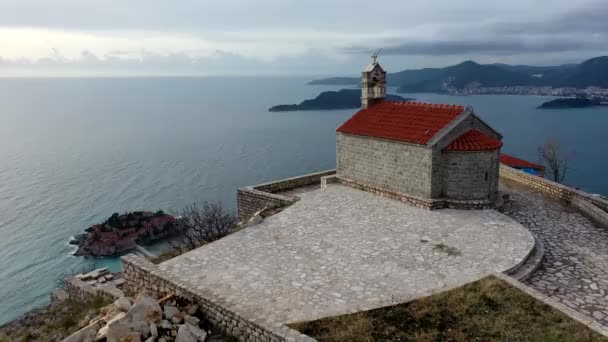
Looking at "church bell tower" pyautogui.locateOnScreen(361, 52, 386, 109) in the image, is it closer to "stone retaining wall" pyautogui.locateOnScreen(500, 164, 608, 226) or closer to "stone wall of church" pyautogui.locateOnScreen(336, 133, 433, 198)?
"stone wall of church" pyautogui.locateOnScreen(336, 133, 433, 198)

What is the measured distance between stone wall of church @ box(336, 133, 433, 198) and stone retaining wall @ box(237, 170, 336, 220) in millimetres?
2677

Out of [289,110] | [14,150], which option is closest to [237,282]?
[14,150]

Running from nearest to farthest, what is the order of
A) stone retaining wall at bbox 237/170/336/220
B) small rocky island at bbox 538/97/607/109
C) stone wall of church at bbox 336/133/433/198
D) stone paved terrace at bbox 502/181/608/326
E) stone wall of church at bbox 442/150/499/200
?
stone paved terrace at bbox 502/181/608/326
stone wall of church at bbox 442/150/499/200
stone wall of church at bbox 336/133/433/198
stone retaining wall at bbox 237/170/336/220
small rocky island at bbox 538/97/607/109

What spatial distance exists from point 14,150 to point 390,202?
338ft

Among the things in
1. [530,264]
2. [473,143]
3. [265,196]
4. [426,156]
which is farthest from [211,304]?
[473,143]

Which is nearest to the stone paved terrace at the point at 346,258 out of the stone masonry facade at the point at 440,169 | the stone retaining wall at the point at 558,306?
the stone retaining wall at the point at 558,306

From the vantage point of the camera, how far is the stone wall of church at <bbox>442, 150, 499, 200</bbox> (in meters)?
15.4

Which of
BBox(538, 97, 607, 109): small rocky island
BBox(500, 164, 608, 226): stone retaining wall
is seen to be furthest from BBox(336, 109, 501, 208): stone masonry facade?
BBox(538, 97, 607, 109): small rocky island

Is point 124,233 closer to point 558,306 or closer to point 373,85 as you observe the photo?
point 373,85

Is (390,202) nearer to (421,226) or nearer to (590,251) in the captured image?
(421,226)

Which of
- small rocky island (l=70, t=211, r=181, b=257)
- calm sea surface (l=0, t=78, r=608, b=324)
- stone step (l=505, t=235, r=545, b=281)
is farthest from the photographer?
calm sea surface (l=0, t=78, r=608, b=324)

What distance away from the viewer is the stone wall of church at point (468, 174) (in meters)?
15.4

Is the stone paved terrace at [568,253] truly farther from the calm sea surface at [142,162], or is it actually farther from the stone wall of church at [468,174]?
the calm sea surface at [142,162]

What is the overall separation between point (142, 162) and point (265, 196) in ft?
227
